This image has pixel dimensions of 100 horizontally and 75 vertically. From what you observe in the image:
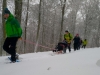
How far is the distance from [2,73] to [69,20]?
3653cm

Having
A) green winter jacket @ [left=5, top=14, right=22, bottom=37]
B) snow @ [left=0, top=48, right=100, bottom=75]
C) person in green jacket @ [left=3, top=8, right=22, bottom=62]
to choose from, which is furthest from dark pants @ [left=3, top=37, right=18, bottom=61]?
snow @ [left=0, top=48, right=100, bottom=75]

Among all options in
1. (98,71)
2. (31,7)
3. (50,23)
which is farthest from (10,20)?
(50,23)

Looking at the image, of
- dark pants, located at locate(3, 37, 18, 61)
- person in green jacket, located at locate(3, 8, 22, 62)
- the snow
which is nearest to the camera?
the snow

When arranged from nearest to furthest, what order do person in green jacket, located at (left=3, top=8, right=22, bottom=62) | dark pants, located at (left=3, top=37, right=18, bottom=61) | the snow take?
the snow, person in green jacket, located at (left=3, top=8, right=22, bottom=62), dark pants, located at (left=3, top=37, right=18, bottom=61)

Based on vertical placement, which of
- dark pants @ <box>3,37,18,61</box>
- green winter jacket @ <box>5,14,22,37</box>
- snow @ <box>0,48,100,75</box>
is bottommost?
snow @ <box>0,48,100,75</box>

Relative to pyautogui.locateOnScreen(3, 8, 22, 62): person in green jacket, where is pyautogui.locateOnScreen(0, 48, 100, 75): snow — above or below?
below

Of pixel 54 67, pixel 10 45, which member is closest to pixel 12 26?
pixel 10 45

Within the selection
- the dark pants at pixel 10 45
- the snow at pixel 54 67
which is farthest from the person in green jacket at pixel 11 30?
the snow at pixel 54 67

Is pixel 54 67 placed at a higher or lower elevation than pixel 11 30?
lower

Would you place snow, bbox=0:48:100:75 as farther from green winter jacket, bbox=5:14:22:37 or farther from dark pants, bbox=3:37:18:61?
green winter jacket, bbox=5:14:22:37

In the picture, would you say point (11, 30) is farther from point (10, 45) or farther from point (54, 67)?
point (54, 67)

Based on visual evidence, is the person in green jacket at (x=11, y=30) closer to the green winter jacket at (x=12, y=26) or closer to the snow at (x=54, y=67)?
the green winter jacket at (x=12, y=26)

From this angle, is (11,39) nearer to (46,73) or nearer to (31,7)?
(46,73)

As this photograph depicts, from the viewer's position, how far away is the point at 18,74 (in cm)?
385
